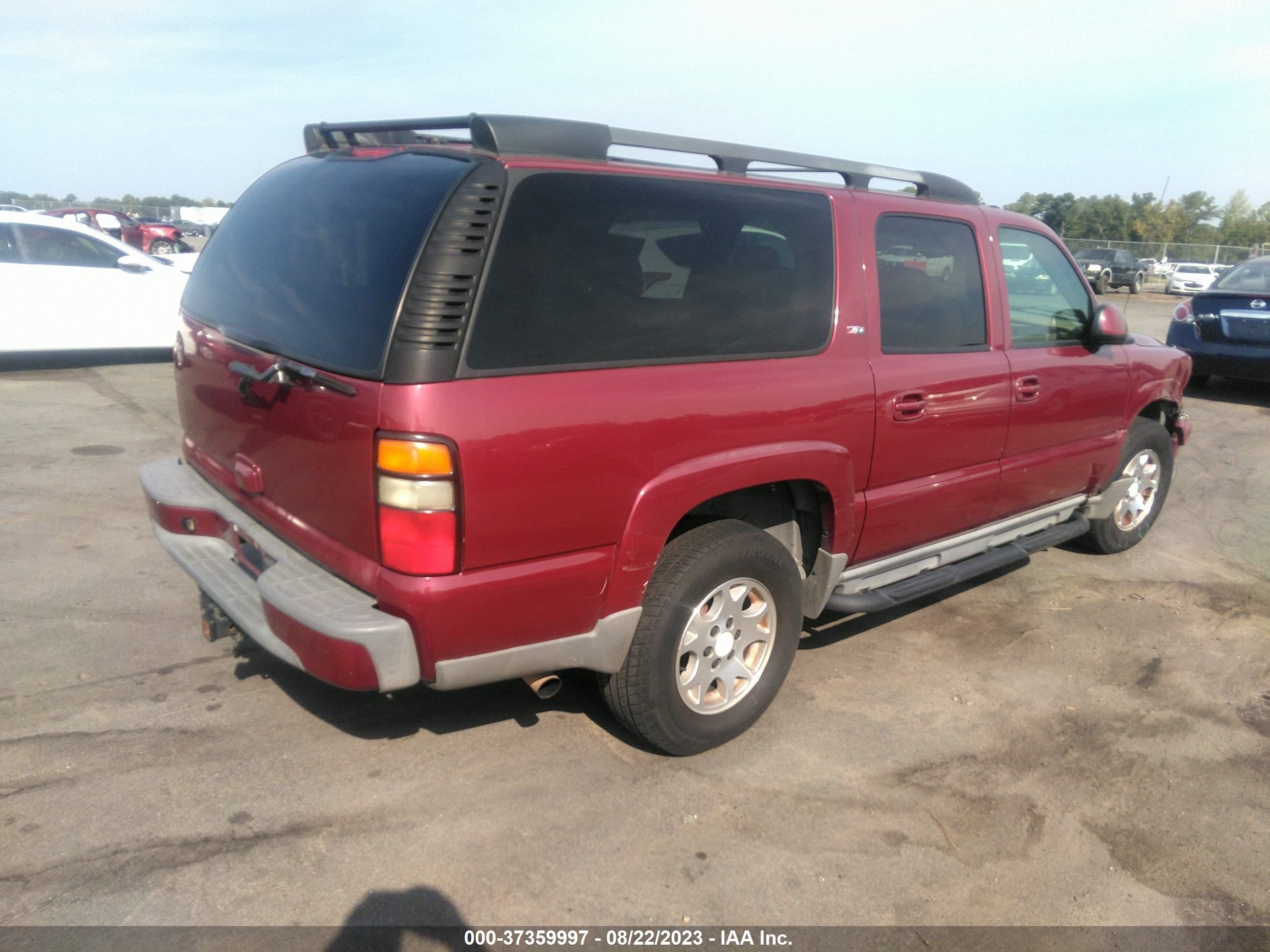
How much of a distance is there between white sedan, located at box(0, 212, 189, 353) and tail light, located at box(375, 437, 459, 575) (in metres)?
8.78

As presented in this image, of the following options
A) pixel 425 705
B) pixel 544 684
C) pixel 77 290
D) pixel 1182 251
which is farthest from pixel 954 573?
pixel 1182 251

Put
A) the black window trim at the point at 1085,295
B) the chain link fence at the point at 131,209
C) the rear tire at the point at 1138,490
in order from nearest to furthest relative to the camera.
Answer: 1. the black window trim at the point at 1085,295
2. the rear tire at the point at 1138,490
3. the chain link fence at the point at 131,209

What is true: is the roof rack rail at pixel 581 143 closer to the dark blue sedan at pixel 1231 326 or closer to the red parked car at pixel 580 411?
the red parked car at pixel 580 411

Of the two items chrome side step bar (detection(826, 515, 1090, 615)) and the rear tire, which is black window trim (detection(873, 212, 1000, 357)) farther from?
the rear tire

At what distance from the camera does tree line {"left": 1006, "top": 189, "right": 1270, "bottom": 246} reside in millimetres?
67312

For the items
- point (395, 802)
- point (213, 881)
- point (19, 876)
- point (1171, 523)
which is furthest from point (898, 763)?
point (1171, 523)

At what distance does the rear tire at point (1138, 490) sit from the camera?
5457 mm

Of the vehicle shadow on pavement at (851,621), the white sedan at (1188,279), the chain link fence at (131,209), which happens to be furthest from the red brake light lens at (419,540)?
the chain link fence at (131,209)

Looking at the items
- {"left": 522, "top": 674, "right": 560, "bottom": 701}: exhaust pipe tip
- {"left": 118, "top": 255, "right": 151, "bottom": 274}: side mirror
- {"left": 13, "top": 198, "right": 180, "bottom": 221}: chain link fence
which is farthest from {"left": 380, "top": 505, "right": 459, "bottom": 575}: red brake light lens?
{"left": 13, "top": 198, "right": 180, "bottom": 221}: chain link fence

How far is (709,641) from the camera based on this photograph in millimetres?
3324

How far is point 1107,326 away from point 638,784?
10.7ft

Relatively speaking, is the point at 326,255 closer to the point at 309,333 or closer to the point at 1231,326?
the point at 309,333

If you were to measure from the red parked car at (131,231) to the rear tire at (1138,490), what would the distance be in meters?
22.8

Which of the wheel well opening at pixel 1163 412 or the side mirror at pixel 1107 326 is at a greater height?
the side mirror at pixel 1107 326
